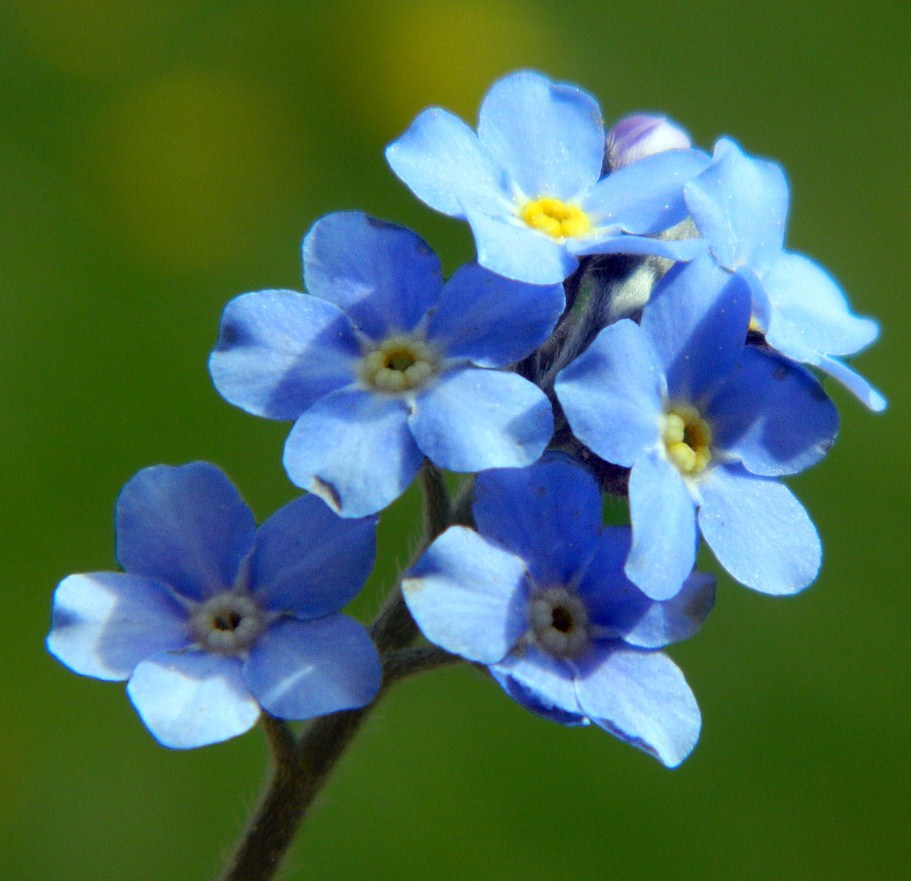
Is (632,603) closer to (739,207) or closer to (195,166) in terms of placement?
(739,207)

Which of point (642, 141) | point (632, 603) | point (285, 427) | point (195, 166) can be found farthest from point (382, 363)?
point (195, 166)

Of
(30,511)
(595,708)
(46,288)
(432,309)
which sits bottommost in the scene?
(30,511)

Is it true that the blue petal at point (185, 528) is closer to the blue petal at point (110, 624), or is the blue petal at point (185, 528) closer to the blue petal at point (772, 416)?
the blue petal at point (110, 624)

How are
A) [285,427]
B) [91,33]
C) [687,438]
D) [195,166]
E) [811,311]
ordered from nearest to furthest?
[687,438] → [811,311] → [285,427] → [195,166] → [91,33]

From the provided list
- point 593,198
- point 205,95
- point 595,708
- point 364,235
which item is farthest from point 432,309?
point 205,95

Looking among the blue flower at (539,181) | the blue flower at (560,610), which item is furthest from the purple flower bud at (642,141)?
the blue flower at (560,610)

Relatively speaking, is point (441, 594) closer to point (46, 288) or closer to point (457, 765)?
point (457, 765)

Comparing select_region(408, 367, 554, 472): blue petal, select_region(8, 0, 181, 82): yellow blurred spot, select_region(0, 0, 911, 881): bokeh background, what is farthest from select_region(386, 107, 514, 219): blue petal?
select_region(8, 0, 181, 82): yellow blurred spot
